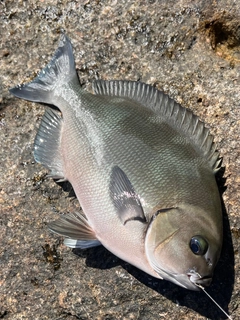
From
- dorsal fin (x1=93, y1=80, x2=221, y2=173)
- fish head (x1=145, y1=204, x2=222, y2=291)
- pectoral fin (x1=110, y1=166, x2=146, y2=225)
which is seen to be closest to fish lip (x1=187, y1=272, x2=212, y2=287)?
fish head (x1=145, y1=204, x2=222, y2=291)

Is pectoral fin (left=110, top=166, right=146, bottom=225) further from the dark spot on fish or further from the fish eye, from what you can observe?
the dark spot on fish

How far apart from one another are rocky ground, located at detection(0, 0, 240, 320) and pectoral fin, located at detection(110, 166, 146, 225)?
54cm

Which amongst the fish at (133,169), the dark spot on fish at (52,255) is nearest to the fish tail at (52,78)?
the fish at (133,169)

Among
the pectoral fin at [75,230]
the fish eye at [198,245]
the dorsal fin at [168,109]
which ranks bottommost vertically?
the pectoral fin at [75,230]

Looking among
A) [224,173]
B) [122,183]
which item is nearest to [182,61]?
[224,173]

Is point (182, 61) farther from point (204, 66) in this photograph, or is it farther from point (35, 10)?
point (35, 10)

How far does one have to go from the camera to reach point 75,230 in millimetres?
2822

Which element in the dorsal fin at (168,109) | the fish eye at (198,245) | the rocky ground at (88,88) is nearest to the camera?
the fish eye at (198,245)

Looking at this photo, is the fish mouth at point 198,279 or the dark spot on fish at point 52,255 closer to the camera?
the fish mouth at point 198,279

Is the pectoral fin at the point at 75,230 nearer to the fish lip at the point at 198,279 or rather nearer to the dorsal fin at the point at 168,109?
the fish lip at the point at 198,279

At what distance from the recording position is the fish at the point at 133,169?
8.06 feet

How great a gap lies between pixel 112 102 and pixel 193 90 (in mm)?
571

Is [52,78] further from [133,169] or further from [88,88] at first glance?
Answer: [133,169]

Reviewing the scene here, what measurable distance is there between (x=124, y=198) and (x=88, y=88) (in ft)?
3.31
